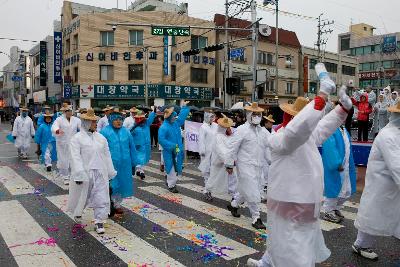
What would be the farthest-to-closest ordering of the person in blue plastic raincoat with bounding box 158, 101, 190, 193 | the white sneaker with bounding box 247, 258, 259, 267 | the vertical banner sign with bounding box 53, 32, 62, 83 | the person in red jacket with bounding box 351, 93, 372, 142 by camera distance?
1. the vertical banner sign with bounding box 53, 32, 62, 83
2. the person in red jacket with bounding box 351, 93, 372, 142
3. the person in blue plastic raincoat with bounding box 158, 101, 190, 193
4. the white sneaker with bounding box 247, 258, 259, 267

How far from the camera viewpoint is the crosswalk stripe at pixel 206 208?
23.1ft

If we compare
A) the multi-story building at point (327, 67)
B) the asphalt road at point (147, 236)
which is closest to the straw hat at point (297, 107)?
the asphalt road at point (147, 236)

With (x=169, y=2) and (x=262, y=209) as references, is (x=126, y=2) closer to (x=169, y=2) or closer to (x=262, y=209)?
(x=169, y=2)

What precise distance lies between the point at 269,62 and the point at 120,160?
38.8 metres

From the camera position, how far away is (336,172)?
7000mm

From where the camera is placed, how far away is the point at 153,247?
565 centimetres

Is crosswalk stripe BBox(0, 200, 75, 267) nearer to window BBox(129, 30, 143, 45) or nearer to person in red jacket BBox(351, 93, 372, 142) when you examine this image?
person in red jacket BBox(351, 93, 372, 142)

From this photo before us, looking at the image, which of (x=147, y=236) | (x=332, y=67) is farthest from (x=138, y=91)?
(x=147, y=236)

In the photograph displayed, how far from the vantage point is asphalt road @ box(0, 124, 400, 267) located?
518 cm

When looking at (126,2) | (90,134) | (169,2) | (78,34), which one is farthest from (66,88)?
(90,134)

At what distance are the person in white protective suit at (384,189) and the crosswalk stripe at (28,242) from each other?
12.2 feet

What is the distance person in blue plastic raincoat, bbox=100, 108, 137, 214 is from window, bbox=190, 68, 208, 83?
100 ft

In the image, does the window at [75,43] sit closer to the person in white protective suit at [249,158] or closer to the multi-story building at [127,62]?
the multi-story building at [127,62]

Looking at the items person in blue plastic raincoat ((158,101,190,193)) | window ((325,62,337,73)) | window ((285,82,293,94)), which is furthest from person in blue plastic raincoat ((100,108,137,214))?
window ((325,62,337,73))
